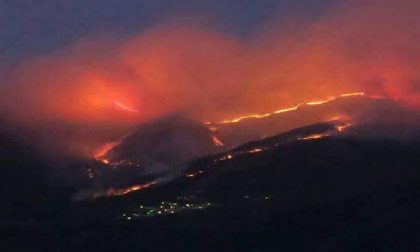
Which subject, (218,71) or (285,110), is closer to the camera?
(285,110)

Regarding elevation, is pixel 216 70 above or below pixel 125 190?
above

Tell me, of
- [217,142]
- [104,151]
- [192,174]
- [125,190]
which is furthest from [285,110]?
[125,190]

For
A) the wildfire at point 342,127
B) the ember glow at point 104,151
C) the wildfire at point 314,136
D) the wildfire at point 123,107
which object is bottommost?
the wildfire at point 314,136

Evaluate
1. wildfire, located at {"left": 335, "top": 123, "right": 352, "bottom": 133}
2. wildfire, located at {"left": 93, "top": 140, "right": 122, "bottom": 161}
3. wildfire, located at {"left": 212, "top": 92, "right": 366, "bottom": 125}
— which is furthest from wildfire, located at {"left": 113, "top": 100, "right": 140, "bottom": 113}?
wildfire, located at {"left": 335, "top": 123, "right": 352, "bottom": 133}

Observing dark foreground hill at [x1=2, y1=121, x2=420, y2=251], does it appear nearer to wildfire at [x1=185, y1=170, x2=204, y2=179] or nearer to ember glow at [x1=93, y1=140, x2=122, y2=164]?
wildfire at [x1=185, y1=170, x2=204, y2=179]

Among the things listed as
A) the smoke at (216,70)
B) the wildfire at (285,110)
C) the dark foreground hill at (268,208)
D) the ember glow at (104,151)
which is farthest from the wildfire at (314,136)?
the ember glow at (104,151)

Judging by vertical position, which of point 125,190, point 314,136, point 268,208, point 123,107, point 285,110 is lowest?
point 268,208

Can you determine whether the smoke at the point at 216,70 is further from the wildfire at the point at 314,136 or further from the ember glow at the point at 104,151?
the wildfire at the point at 314,136

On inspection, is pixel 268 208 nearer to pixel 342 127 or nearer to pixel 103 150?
pixel 342 127
